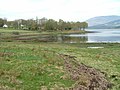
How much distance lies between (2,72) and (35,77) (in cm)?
275

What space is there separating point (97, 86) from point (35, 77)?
4.82 metres

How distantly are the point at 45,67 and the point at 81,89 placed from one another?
21.3 feet

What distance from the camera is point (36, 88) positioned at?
17.8 m

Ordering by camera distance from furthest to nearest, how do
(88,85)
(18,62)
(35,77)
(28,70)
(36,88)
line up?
(18,62) → (28,70) → (35,77) → (88,85) → (36,88)

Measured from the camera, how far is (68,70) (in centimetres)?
2358

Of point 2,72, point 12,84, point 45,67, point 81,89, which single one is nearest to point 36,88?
point 12,84

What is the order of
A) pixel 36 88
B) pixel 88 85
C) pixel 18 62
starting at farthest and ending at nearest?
pixel 18 62
pixel 88 85
pixel 36 88

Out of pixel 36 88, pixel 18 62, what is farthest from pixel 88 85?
pixel 18 62

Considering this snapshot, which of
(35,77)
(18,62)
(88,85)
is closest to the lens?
(88,85)

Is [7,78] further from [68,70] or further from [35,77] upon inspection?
[68,70]

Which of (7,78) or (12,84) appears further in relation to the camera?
(7,78)

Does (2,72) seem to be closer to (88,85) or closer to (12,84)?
(12,84)

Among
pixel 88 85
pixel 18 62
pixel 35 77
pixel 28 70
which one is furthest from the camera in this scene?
pixel 18 62

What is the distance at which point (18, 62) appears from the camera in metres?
25.8
